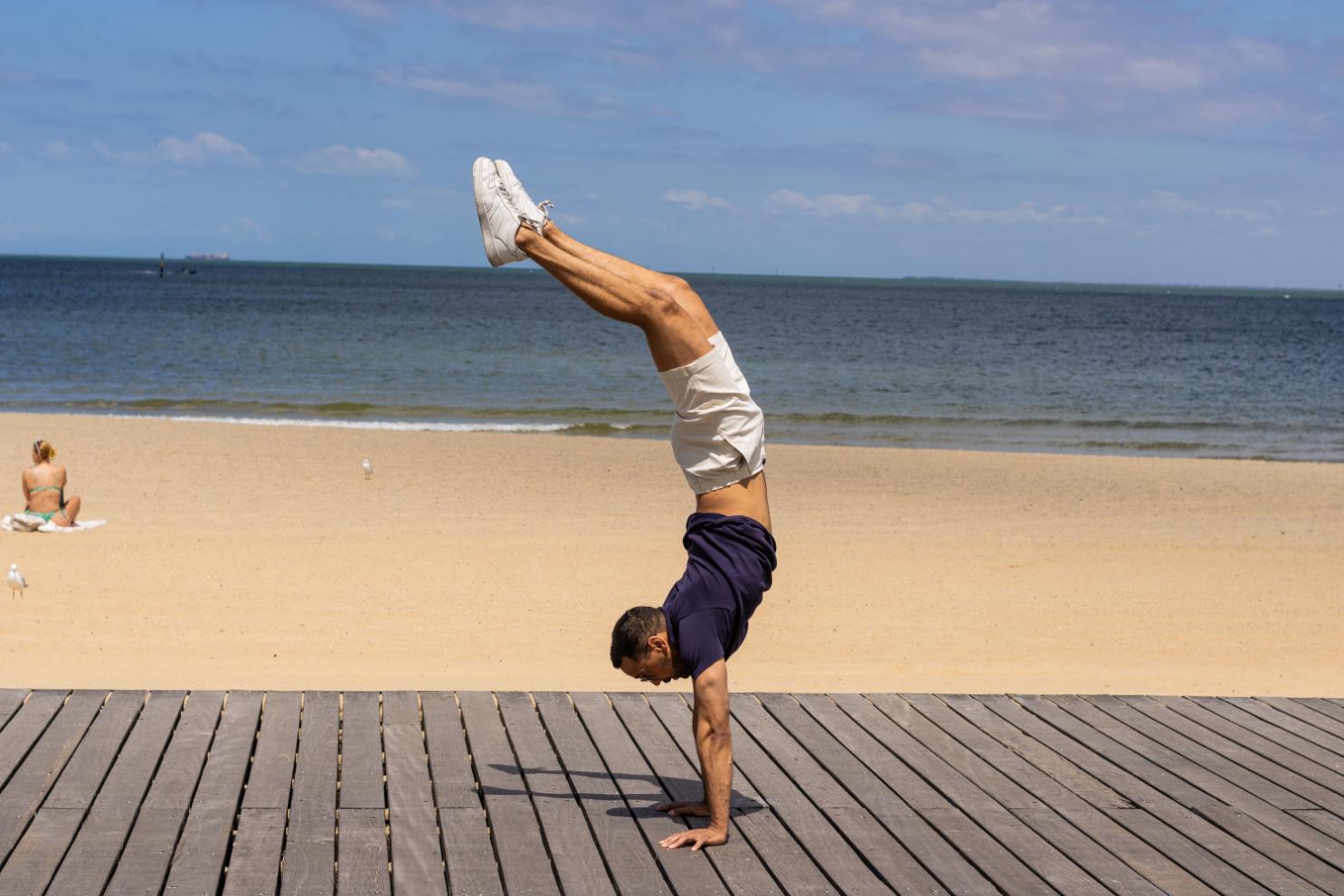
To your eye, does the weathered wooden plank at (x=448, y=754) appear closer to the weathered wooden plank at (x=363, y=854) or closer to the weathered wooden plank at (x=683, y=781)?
the weathered wooden plank at (x=363, y=854)

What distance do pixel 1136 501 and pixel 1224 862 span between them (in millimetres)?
13537

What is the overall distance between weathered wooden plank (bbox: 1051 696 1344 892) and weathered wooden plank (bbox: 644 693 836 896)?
159 cm

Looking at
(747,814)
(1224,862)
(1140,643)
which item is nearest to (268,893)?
(747,814)

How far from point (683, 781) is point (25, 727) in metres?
2.67

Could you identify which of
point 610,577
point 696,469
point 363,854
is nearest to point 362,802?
point 363,854

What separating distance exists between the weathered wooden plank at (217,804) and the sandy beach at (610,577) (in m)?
2.47

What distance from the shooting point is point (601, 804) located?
484 centimetres

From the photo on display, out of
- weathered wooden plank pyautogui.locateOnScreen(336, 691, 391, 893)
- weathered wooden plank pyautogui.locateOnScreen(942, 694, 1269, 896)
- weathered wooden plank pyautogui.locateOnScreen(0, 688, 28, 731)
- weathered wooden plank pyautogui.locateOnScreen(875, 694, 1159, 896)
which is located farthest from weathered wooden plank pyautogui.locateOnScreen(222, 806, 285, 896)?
weathered wooden plank pyautogui.locateOnScreen(942, 694, 1269, 896)

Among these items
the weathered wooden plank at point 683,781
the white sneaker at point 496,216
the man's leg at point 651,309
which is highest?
the white sneaker at point 496,216

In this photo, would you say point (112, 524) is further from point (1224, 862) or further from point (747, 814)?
point (1224, 862)

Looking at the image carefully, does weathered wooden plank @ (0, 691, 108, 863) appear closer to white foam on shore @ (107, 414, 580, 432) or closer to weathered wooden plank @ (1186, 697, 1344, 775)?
weathered wooden plank @ (1186, 697, 1344, 775)

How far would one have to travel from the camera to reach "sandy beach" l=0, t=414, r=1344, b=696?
28.6ft

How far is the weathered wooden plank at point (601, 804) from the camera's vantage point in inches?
165

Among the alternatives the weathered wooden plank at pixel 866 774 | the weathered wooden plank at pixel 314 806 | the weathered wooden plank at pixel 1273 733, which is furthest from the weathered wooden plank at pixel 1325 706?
the weathered wooden plank at pixel 314 806
